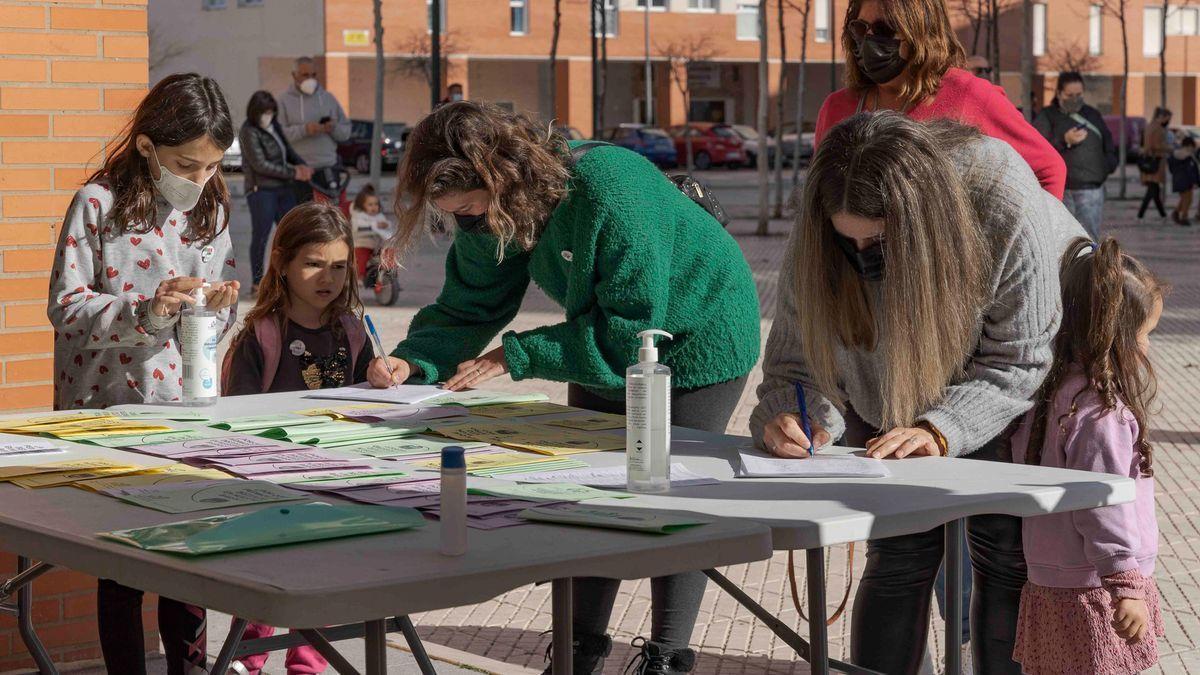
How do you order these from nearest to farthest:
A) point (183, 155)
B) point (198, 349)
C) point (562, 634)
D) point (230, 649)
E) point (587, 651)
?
point (562, 634)
point (230, 649)
point (587, 651)
point (198, 349)
point (183, 155)

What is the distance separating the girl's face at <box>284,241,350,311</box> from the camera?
4.87m

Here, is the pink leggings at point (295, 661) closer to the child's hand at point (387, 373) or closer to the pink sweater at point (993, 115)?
the child's hand at point (387, 373)

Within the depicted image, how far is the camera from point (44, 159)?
4.56 m

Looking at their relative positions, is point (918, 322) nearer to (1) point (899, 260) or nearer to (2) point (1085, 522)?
(1) point (899, 260)

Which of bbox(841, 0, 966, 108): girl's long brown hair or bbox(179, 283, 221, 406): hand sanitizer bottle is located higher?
bbox(841, 0, 966, 108): girl's long brown hair

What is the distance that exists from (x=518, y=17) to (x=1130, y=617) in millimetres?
47853

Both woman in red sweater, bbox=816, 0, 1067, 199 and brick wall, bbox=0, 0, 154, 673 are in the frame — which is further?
brick wall, bbox=0, 0, 154, 673

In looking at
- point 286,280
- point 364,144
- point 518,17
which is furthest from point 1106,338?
point 518,17

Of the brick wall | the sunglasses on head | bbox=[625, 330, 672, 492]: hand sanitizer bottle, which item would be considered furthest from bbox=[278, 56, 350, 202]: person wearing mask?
bbox=[625, 330, 672, 492]: hand sanitizer bottle

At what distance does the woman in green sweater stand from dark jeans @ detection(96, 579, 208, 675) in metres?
0.89

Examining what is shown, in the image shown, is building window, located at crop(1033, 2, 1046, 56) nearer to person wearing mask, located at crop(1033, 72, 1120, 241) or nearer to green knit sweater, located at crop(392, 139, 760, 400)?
person wearing mask, located at crop(1033, 72, 1120, 241)

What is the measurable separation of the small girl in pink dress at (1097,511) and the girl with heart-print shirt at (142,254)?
2.07m

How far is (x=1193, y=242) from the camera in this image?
21047mm

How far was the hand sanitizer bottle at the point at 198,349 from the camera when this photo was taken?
12.9 ft
